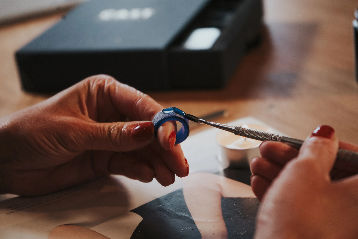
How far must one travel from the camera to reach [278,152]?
1.47 feet

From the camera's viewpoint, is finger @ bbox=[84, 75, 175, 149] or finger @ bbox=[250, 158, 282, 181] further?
finger @ bbox=[84, 75, 175, 149]

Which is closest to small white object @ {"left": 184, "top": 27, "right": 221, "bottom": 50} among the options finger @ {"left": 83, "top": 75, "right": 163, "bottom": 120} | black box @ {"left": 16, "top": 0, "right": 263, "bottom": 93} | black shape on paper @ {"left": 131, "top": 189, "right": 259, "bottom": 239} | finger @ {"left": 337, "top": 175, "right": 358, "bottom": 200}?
black box @ {"left": 16, "top": 0, "right": 263, "bottom": 93}

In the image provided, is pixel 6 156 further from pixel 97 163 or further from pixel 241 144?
pixel 241 144

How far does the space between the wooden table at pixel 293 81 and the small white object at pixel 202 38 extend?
0.07 metres

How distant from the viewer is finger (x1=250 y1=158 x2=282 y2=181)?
0.46 m

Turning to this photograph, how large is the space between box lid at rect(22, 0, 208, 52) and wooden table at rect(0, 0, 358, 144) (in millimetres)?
93

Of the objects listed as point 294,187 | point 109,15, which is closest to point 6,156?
point 294,187

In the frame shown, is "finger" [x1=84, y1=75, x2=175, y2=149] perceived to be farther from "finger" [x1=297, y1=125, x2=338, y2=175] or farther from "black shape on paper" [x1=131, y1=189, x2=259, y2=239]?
"finger" [x1=297, y1=125, x2=338, y2=175]

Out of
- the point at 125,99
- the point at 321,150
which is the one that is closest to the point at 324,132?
the point at 321,150

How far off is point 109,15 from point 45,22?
1.14 ft

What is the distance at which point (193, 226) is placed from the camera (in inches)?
20.4

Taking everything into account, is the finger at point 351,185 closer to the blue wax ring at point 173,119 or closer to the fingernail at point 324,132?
the fingernail at point 324,132

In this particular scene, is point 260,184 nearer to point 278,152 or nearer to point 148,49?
point 278,152

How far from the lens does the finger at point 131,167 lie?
579 millimetres
